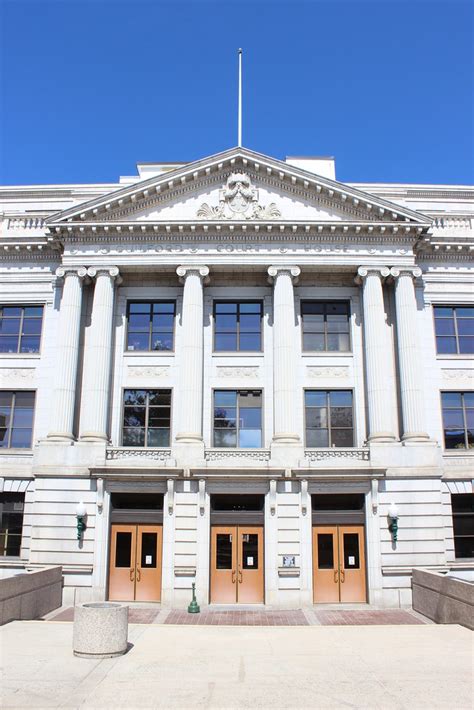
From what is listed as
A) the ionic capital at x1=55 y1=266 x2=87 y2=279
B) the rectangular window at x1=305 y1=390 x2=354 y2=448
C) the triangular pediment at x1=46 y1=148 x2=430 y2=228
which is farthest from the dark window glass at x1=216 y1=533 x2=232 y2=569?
the triangular pediment at x1=46 y1=148 x2=430 y2=228

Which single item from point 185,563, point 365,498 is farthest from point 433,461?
point 185,563

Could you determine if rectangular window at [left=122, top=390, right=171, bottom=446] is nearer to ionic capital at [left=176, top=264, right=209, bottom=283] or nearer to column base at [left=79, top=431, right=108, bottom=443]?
column base at [left=79, top=431, right=108, bottom=443]

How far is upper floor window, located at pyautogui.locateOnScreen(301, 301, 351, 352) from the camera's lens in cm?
2689

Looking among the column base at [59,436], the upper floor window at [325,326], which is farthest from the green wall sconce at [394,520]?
the column base at [59,436]

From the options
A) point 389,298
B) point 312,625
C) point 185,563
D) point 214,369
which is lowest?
point 312,625

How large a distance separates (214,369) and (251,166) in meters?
9.31

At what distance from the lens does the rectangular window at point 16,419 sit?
26.4m

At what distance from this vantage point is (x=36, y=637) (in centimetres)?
1505

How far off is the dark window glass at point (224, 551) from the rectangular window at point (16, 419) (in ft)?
30.6

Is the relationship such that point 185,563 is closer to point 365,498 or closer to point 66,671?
point 365,498

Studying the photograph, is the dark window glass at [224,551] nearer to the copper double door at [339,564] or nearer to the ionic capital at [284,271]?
the copper double door at [339,564]

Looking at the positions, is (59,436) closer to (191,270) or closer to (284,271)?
(191,270)

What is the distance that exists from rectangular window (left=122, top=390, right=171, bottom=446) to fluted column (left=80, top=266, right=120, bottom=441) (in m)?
1.29

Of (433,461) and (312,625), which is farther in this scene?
(433,461)
